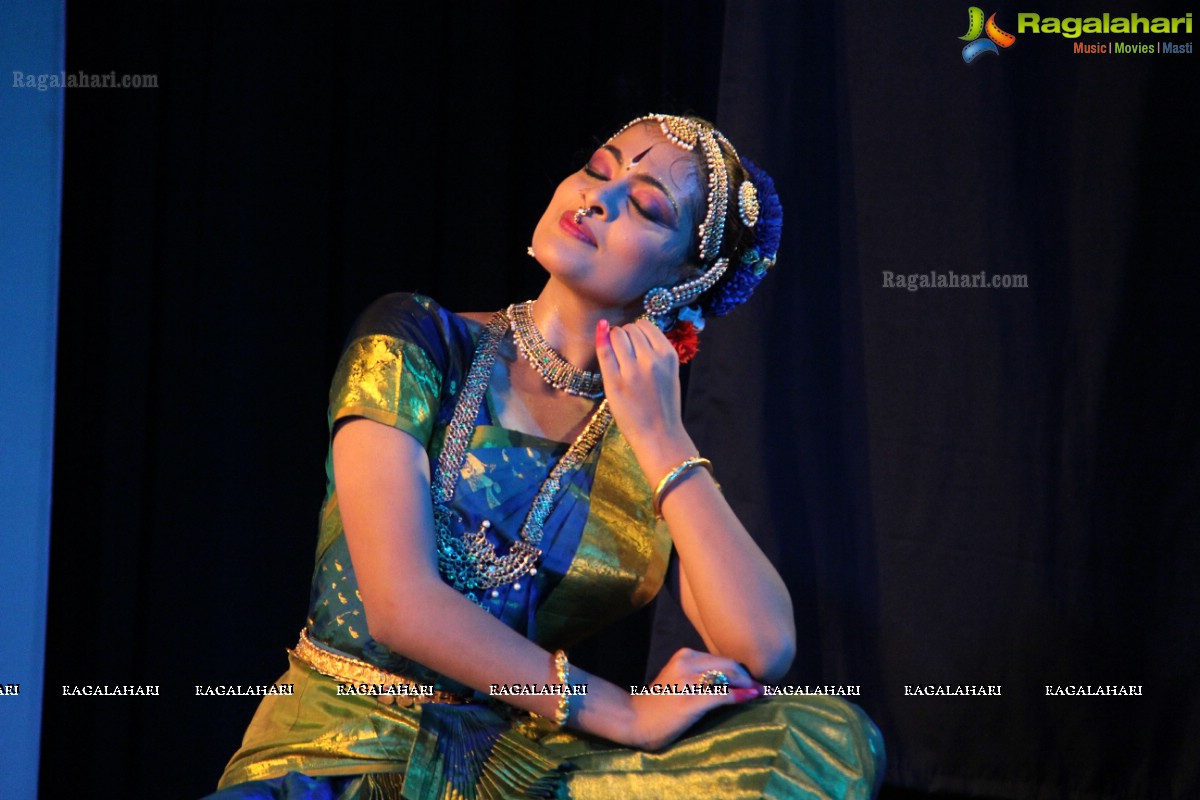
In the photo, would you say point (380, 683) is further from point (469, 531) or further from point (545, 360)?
point (545, 360)

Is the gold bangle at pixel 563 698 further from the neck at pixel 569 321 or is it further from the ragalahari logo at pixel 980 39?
the ragalahari logo at pixel 980 39

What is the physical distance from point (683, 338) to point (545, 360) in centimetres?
26

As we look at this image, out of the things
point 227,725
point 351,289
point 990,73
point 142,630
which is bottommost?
point 227,725

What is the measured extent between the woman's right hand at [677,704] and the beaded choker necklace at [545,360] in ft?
1.61

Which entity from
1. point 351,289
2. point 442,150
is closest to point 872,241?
point 442,150

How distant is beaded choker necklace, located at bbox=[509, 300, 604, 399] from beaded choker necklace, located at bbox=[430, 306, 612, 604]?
0.08m

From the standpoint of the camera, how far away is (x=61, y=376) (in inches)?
94.2

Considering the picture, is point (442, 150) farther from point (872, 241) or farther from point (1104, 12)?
point (1104, 12)

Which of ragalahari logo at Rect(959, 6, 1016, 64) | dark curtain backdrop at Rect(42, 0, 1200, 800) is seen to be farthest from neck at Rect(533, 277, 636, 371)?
ragalahari logo at Rect(959, 6, 1016, 64)

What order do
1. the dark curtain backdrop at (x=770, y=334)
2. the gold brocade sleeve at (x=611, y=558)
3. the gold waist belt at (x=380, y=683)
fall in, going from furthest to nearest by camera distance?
1. the dark curtain backdrop at (x=770, y=334)
2. the gold brocade sleeve at (x=611, y=558)
3. the gold waist belt at (x=380, y=683)

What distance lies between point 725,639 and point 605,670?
1.41 meters

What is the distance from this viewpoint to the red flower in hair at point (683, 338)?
1.96 m

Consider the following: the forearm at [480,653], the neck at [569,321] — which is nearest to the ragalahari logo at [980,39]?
the neck at [569,321]

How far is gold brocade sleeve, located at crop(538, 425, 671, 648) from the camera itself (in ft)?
5.74
